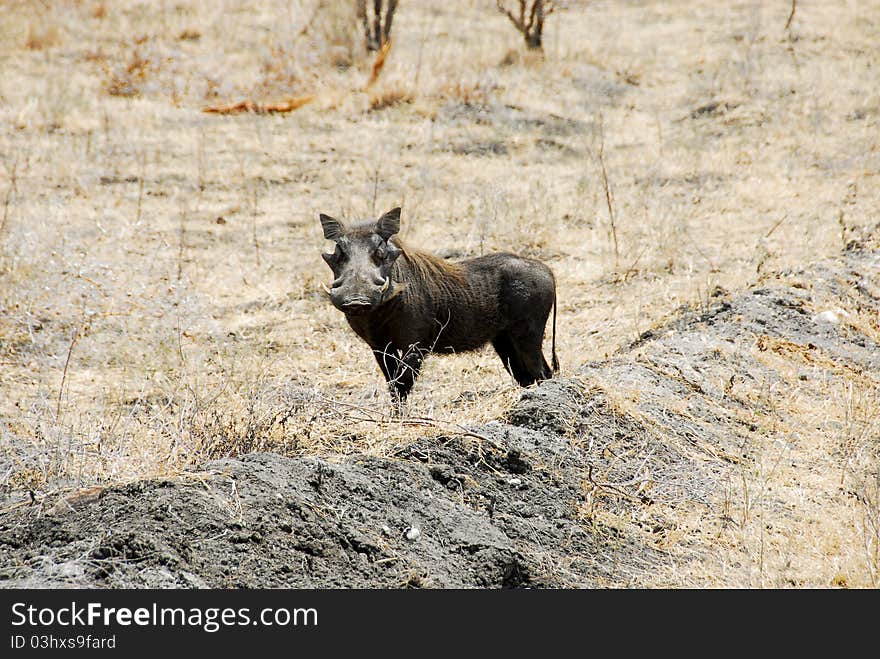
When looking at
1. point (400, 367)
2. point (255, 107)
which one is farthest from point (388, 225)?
point (255, 107)

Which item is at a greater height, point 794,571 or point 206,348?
point 794,571

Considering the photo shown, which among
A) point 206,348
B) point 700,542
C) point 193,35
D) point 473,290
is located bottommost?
point 206,348

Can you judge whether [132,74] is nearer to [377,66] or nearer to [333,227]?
[377,66]

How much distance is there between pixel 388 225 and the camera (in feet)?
16.3

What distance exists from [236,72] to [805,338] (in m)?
7.99

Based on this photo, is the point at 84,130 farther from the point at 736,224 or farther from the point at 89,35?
the point at 736,224

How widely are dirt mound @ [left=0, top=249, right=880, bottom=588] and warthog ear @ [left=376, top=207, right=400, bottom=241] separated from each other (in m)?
1.05

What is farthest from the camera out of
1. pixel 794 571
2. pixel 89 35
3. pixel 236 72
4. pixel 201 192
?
pixel 89 35

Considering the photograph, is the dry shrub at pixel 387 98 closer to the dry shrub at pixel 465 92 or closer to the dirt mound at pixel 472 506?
the dry shrub at pixel 465 92

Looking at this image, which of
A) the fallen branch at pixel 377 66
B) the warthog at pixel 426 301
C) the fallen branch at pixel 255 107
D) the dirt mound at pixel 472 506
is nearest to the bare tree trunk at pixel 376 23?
the fallen branch at pixel 377 66

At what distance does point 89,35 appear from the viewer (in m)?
12.9

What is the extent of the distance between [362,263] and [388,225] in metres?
0.28

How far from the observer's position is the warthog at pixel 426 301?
4.85 m

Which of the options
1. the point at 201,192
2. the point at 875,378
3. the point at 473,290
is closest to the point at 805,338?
the point at 875,378
